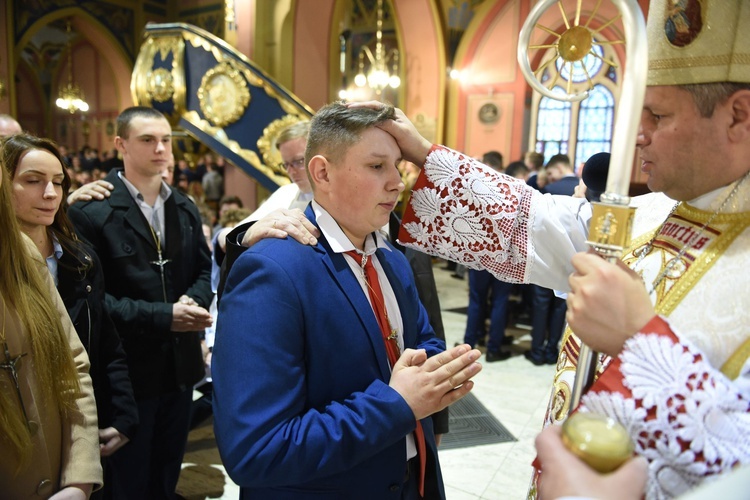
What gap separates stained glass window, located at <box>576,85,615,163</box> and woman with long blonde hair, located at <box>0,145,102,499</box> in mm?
11995

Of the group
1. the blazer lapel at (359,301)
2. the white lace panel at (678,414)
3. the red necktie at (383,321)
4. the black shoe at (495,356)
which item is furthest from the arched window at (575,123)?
the white lace panel at (678,414)

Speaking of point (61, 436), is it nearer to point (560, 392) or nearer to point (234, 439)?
point (234, 439)

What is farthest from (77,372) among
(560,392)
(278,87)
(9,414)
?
(278,87)

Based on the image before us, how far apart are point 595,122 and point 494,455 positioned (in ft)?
34.8

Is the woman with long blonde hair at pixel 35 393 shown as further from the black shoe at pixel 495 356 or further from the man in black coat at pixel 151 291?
the black shoe at pixel 495 356

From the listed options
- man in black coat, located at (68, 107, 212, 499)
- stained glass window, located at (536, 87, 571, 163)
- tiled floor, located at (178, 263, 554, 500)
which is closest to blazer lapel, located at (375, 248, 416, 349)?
man in black coat, located at (68, 107, 212, 499)

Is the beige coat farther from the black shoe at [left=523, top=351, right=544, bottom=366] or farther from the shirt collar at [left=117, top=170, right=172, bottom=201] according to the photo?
the black shoe at [left=523, top=351, right=544, bottom=366]

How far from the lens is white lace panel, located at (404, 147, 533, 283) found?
56.8 inches

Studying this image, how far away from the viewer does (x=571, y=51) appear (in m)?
1.11

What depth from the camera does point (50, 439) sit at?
4.68ft

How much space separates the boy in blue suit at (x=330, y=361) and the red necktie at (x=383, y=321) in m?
0.01

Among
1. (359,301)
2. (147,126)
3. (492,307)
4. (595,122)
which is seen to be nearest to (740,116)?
(359,301)

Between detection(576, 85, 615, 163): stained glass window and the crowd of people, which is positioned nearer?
the crowd of people

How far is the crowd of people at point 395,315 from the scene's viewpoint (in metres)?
0.83
